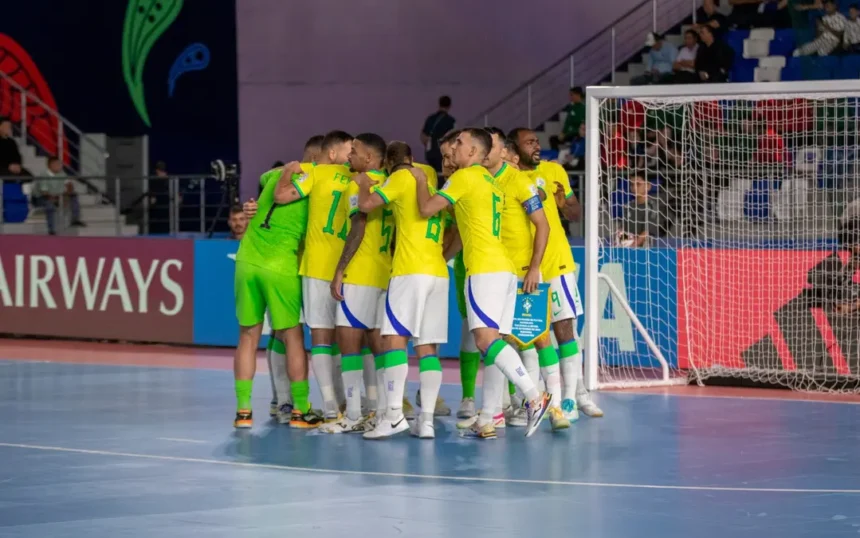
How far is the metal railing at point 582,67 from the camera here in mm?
22828

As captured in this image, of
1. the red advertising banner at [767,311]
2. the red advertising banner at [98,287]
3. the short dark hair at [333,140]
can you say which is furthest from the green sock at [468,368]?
the red advertising banner at [98,287]

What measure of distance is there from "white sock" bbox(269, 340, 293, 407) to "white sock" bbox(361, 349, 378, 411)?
60cm

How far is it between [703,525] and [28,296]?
12364 mm

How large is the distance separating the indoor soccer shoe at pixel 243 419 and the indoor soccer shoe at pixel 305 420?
12.5 inches

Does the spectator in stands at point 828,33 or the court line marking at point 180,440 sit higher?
the spectator in stands at point 828,33

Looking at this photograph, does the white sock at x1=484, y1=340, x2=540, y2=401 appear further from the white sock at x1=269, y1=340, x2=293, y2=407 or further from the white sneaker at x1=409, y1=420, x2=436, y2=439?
the white sock at x1=269, y1=340, x2=293, y2=407

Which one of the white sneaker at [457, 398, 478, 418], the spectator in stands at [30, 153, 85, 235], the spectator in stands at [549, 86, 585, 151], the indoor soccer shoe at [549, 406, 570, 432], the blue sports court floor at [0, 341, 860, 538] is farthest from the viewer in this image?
the spectator in stands at [549, 86, 585, 151]

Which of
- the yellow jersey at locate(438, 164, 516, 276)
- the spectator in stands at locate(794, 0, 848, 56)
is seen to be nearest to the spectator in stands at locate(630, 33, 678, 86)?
the spectator in stands at locate(794, 0, 848, 56)

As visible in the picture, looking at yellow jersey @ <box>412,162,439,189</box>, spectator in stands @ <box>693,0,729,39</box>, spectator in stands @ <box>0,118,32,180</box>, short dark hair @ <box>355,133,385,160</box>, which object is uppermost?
spectator in stands @ <box>693,0,729,39</box>

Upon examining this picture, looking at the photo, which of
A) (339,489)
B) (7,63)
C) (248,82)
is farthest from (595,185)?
(7,63)

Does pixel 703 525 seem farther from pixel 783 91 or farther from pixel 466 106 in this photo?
pixel 466 106

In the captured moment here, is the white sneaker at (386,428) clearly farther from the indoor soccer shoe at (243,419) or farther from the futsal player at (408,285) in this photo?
the indoor soccer shoe at (243,419)

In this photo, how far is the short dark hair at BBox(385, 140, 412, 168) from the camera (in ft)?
32.6

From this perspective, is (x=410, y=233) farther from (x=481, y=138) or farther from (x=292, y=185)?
(x=292, y=185)
